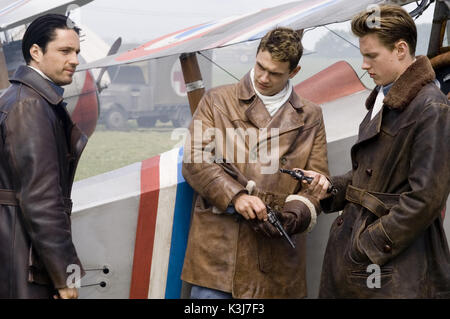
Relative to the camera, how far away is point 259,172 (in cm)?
323

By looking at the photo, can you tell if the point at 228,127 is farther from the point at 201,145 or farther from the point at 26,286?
the point at 26,286

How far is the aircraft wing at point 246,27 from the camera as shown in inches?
167

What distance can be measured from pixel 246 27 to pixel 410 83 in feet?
11.5

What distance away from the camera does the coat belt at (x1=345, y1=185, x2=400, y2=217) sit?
2.64 meters

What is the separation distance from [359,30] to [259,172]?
0.94m

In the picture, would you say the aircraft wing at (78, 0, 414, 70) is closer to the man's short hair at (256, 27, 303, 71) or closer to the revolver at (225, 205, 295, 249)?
the man's short hair at (256, 27, 303, 71)

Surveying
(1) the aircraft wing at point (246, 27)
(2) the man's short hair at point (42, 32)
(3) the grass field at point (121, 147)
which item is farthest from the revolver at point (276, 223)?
(3) the grass field at point (121, 147)

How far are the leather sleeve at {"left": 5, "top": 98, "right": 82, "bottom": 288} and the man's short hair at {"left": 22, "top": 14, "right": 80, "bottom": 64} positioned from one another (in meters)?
0.33

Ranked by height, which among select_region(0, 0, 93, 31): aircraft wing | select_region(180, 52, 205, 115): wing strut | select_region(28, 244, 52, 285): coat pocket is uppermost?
select_region(0, 0, 93, 31): aircraft wing

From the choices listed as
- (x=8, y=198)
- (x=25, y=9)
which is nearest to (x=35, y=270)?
(x=8, y=198)

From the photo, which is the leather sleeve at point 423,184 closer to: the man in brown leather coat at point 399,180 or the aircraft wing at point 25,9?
the man in brown leather coat at point 399,180

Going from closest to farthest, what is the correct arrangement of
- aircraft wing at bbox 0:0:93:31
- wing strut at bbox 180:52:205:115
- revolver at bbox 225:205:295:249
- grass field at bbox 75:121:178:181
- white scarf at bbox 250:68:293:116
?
1. revolver at bbox 225:205:295:249
2. white scarf at bbox 250:68:293:116
3. wing strut at bbox 180:52:205:115
4. aircraft wing at bbox 0:0:93:31
5. grass field at bbox 75:121:178:181

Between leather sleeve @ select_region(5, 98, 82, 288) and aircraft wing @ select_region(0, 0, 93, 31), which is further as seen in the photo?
aircraft wing @ select_region(0, 0, 93, 31)

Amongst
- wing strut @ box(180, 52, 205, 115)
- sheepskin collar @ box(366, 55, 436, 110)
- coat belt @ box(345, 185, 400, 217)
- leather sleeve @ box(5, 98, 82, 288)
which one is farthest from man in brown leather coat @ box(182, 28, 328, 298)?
wing strut @ box(180, 52, 205, 115)
